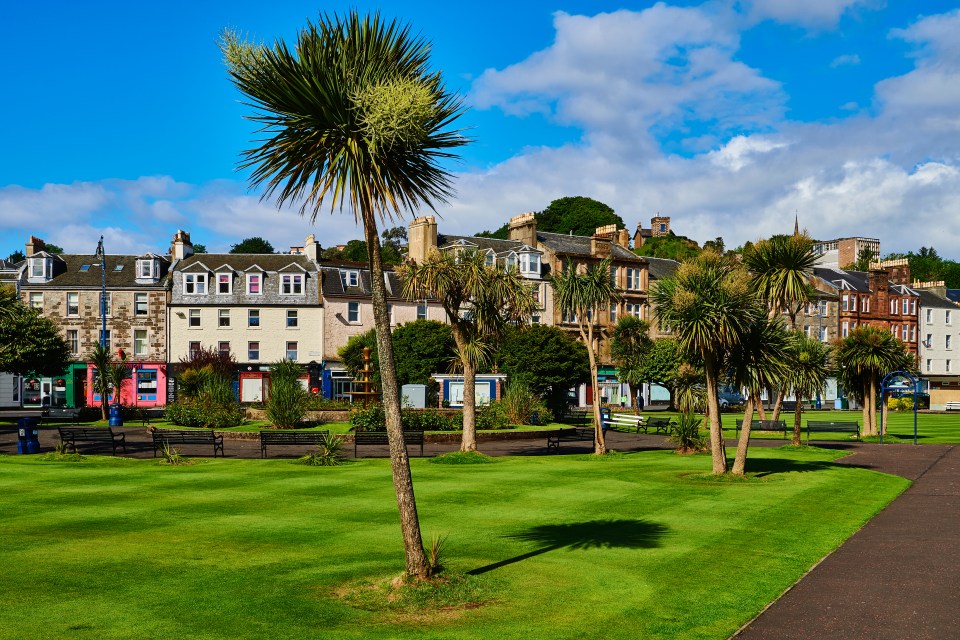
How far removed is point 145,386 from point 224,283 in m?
10.8

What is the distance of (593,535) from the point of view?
15930 millimetres

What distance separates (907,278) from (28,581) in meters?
108

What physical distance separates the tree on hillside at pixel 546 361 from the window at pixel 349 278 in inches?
693

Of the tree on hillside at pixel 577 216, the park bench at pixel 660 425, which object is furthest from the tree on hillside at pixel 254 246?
the park bench at pixel 660 425

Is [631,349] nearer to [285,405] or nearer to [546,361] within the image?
[546,361]

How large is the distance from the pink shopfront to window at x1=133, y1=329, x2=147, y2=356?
3.36 feet

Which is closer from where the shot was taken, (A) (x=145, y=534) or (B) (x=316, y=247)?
(A) (x=145, y=534)

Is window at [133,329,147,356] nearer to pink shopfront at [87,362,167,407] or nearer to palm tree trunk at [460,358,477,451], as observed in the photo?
pink shopfront at [87,362,167,407]

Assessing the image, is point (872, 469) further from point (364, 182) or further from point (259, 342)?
point (259, 342)

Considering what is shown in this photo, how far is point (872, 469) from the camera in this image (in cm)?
2877

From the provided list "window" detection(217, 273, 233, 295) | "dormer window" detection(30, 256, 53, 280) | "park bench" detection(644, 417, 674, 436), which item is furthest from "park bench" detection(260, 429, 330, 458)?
"dormer window" detection(30, 256, 53, 280)

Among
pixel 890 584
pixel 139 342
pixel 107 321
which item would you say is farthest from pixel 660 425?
pixel 107 321

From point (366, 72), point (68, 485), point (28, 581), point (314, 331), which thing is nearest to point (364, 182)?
point (366, 72)

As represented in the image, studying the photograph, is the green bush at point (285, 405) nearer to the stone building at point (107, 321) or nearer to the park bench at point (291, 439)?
the park bench at point (291, 439)
